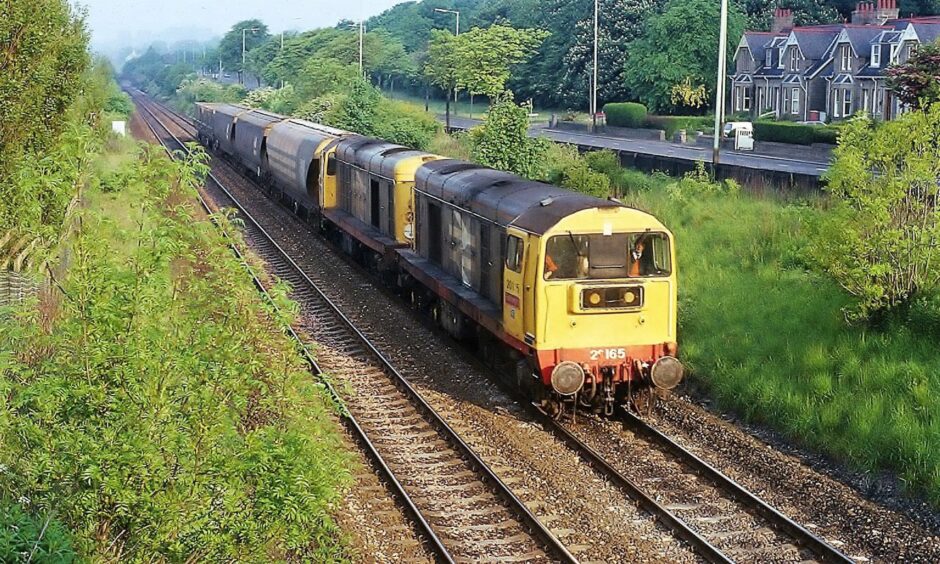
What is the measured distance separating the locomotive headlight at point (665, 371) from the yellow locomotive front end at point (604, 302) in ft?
0.04

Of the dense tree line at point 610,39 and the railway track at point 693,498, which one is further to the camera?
the dense tree line at point 610,39

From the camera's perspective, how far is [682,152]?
47812 mm

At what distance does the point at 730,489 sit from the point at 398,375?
19.9ft

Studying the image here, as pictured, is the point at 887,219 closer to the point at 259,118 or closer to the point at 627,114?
the point at 259,118

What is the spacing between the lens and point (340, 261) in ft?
90.9

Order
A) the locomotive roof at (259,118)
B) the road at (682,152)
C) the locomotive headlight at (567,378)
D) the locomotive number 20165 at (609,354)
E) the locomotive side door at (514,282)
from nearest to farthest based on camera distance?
the locomotive headlight at (567,378) < the locomotive number 20165 at (609,354) < the locomotive side door at (514,282) < the road at (682,152) < the locomotive roof at (259,118)

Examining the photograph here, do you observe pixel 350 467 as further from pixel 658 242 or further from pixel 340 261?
pixel 340 261

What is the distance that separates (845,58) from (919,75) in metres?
35.6

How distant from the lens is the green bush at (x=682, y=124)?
200 feet

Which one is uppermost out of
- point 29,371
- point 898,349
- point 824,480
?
point 29,371

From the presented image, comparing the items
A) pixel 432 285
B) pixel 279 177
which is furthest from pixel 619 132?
pixel 432 285

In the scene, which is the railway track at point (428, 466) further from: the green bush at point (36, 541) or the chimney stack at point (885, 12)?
the chimney stack at point (885, 12)

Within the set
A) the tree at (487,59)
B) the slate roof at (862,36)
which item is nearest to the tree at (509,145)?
the tree at (487,59)

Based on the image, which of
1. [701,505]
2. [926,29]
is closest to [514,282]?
[701,505]
